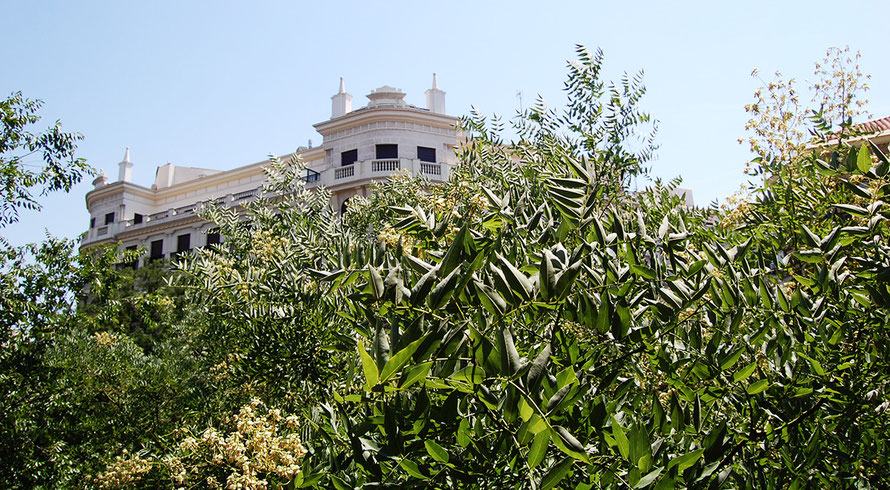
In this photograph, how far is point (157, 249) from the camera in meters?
43.7

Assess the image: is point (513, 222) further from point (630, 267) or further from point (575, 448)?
point (575, 448)

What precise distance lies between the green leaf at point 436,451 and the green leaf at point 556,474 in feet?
1.24

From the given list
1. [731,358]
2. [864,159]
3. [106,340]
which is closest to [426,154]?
[106,340]

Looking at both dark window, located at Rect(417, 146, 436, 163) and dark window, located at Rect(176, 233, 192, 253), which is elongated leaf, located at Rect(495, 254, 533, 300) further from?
dark window, located at Rect(176, 233, 192, 253)

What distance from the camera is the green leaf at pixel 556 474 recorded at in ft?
6.64

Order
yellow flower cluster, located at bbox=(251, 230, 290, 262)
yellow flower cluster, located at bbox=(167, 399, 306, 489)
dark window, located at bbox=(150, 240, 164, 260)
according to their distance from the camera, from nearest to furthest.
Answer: yellow flower cluster, located at bbox=(167, 399, 306, 489) < yellow flower cluster, located at bbox=(251, 230, 290, 262) < dark window, located at bbox=(150, 240, 164, 260)

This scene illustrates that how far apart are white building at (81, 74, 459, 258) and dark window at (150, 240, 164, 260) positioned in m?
0.07

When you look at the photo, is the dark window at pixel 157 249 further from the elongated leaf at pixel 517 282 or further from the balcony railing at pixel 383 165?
the elongated leaf at pixel 517 282

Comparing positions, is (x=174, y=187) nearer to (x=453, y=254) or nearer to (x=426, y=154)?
(x=426, y=154)

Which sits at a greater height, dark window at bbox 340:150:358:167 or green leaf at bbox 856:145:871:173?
dark window at bbox 340:150:358:167

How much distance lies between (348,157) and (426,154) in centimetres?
454

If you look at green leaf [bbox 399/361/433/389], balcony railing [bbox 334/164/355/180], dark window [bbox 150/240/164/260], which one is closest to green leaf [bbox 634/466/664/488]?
green leaf [bbox 399/361/433/389]

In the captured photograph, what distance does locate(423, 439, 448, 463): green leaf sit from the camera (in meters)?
2.27

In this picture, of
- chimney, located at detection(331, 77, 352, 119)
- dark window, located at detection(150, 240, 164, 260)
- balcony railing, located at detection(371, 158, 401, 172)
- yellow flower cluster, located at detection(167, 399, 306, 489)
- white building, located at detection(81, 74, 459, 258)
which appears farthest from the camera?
dark window, located at detection(150, 240, 164, 260)
